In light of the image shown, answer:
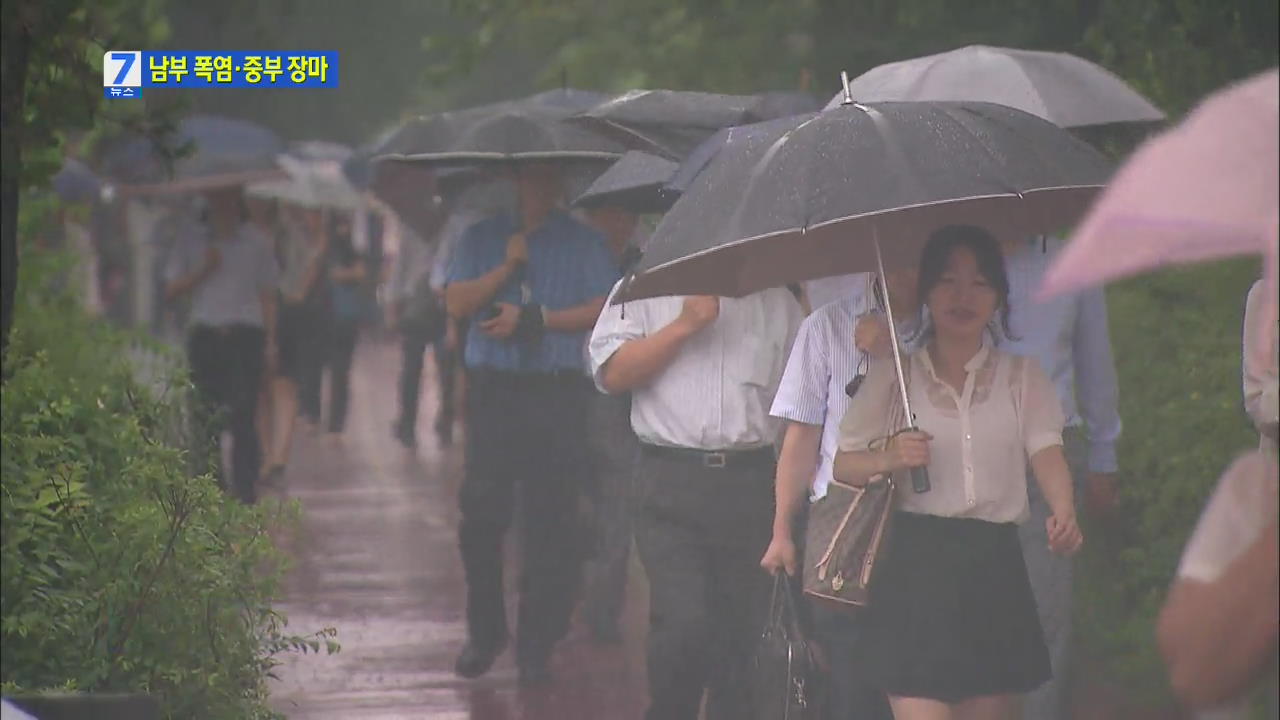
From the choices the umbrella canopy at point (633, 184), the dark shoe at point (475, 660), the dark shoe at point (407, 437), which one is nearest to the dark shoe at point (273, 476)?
the dark shoe at point (407, 437)

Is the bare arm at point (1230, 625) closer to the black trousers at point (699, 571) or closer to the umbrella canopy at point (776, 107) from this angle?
the black trousers at point (699, 571)

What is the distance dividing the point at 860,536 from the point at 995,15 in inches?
245

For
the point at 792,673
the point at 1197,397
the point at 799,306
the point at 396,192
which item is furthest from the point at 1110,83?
the point at 396,192

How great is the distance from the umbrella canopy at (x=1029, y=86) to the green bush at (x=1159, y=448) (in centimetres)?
108

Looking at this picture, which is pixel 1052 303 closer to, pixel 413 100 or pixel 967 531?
pixel 967 531

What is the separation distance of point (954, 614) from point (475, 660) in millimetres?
4236

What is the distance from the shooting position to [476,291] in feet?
31.8

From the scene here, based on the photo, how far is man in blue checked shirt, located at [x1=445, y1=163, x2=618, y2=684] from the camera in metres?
9.55

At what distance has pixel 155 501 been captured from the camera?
645 centimetres

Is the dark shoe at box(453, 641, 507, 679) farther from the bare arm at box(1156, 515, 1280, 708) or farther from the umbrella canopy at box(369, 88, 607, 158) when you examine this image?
the bare arm at box(1156, 515, 1280, 708)

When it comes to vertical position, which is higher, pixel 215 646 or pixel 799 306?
pixel 799 306

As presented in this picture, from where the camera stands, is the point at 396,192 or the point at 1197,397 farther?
the point at 396,192

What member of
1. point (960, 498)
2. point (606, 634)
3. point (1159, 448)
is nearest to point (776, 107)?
point (1159, 448)

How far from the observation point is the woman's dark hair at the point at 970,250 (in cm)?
621
